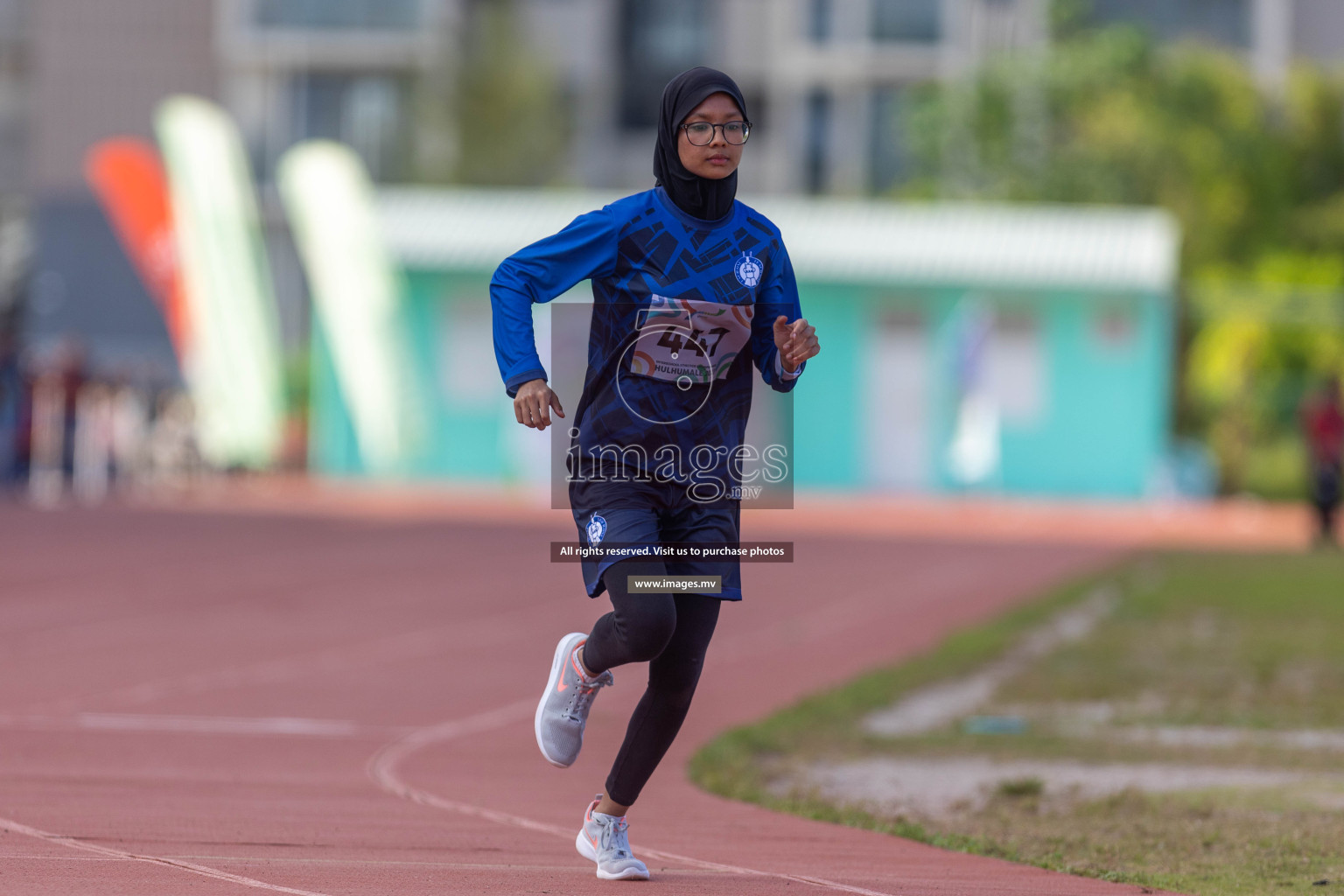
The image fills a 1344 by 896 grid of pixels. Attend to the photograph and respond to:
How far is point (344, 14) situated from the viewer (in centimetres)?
4650

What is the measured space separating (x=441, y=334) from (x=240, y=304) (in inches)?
142

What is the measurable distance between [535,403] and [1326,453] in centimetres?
1971

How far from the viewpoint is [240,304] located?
30.5 metres

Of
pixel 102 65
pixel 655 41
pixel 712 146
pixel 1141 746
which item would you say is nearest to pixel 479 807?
pixel 712 146

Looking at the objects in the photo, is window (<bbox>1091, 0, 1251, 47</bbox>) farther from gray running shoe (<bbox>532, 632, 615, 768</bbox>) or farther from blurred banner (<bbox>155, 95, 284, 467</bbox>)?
gray running shoe (<bbox>532, 632, 615, 768</bbox>)

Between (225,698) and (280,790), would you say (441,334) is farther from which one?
(280,790)

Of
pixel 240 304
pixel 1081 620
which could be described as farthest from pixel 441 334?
pixel 1081 620

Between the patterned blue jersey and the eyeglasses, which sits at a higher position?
the eyeglasses

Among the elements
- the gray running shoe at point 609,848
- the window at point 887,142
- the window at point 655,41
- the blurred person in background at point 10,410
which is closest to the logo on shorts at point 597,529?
the gray running shoe at point 609,848

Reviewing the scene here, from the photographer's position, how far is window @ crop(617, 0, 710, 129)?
49219 millimetres

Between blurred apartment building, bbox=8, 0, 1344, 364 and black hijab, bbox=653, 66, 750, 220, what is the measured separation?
4043cm

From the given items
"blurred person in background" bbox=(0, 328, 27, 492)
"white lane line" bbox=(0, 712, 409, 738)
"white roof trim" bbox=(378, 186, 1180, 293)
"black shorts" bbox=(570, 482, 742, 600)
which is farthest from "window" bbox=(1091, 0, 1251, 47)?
"black shorts" bbox=(570, 482, 742, 600)

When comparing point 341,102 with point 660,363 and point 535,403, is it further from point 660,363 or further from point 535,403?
point 535,403

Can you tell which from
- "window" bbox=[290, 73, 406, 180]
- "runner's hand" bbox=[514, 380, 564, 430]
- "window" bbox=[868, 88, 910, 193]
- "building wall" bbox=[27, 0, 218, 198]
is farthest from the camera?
"building wall" bbox=[27, 0, 218, 198]
